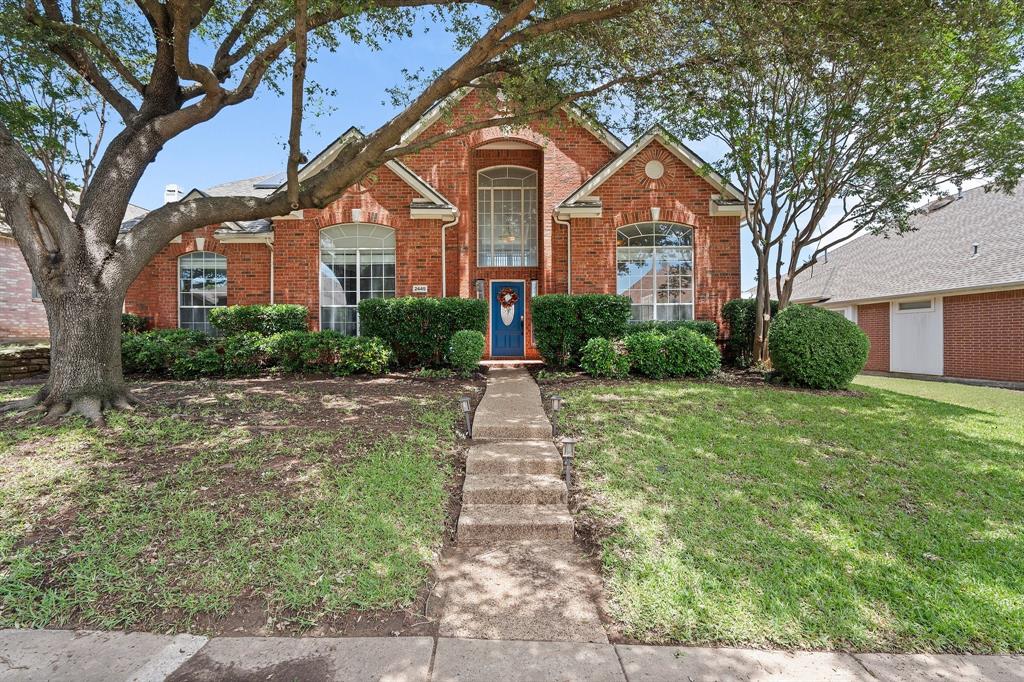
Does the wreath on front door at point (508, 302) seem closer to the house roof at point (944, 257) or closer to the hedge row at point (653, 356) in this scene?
the hedge row at point (653, 356)

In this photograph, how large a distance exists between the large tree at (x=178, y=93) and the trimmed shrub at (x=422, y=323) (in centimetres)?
329

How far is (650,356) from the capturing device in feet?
30.0

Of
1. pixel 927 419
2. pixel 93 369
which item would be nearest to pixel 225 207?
pixel 93 369

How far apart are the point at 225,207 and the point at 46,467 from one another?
418cm

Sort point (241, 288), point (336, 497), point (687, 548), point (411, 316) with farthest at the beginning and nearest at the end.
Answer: point (241, 288) → point (411, 316) → point (336, 497) → point (687, 548)

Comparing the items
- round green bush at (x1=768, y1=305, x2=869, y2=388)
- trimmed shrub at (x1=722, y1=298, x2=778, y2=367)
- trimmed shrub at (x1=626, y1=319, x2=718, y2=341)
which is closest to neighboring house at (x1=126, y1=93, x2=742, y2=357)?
trimmed shrub at (x1=722, y1=298, x2=778, y2=367)

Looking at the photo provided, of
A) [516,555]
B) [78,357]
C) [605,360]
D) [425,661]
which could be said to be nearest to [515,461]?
[516,555]

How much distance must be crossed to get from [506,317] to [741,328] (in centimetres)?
637

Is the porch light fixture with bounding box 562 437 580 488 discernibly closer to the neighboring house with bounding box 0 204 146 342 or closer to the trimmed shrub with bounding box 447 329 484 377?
the trimmed shrub with bounding box 447 329 484 377

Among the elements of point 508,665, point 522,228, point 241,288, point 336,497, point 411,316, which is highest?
point 522,228

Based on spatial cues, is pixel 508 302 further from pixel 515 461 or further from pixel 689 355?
pixel 515 461

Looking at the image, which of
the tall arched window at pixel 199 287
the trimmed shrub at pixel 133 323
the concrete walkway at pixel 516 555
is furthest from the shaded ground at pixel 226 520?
the trimmed shrub at pixel 133 323

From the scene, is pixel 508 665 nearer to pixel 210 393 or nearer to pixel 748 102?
pixel 210 393

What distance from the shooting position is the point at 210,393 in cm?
775
